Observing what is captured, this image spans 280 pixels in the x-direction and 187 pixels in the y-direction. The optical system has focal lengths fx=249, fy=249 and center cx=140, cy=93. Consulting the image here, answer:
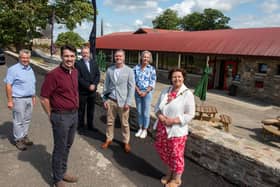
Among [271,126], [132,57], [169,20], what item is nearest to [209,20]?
[169,20]

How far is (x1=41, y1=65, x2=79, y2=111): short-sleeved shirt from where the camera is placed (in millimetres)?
2982

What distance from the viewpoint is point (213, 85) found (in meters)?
17.9

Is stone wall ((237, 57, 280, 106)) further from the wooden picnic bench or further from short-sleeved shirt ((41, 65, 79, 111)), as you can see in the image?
short-sleeved shirt ((41, 65, 79, 111))

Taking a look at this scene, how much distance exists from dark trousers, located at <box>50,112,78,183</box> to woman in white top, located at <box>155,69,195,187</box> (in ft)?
3.80

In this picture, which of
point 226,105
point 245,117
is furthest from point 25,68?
point 226,105

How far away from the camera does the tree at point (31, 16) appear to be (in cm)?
2727

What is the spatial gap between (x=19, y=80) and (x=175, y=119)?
269 cm

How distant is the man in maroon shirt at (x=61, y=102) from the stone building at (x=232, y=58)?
13041 millimetres

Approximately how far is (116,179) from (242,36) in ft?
53.5

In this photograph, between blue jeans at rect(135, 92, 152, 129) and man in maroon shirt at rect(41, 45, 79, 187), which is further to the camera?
blue jeans at rect(135, 92, 152, 129)

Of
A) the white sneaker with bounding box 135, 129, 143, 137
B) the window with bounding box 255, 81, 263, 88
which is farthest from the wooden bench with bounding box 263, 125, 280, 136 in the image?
the window with bounding box 255, 81, 263, 88

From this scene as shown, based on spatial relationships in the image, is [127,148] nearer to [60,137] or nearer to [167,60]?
[60,137]

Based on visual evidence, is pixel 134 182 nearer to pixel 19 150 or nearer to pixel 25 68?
pixel 19 150

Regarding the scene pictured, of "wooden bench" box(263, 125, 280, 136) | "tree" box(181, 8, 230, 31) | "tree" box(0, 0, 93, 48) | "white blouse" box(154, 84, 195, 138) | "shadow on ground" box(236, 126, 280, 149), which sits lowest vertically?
"shadow on ground" box(236, 126, 280, 149)
